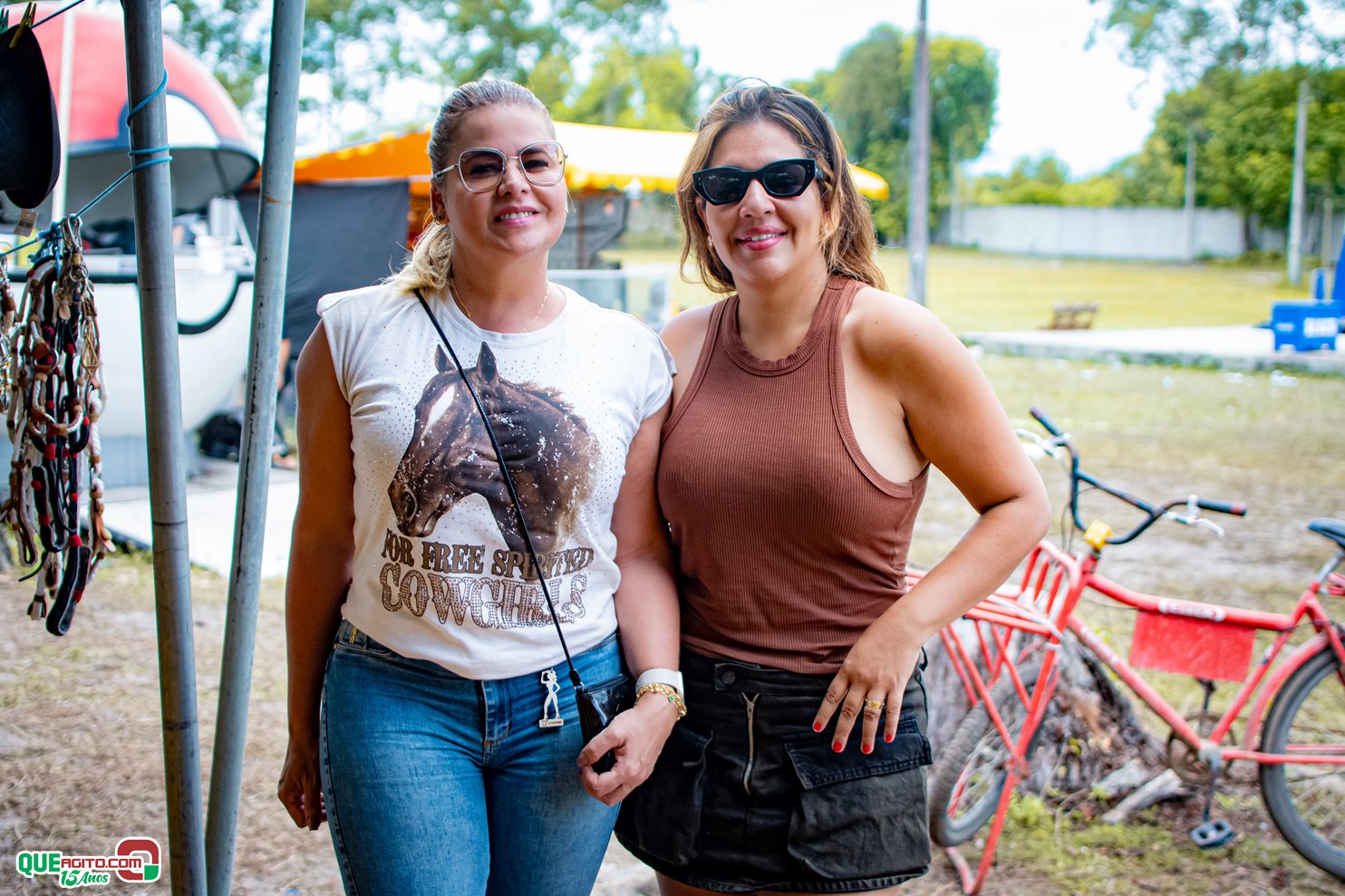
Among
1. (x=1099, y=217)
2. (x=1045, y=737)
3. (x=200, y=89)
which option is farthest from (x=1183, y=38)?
(x=1045, y=737)

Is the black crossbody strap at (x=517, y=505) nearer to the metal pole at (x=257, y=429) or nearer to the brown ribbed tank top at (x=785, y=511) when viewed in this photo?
the brown ribbed tank top at (x=785, y=511)

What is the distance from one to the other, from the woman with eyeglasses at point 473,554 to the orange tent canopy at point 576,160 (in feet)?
31.0

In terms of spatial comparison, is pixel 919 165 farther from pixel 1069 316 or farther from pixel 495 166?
pixel 495 166

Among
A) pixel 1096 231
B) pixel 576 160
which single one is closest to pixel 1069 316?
pixel 576 160

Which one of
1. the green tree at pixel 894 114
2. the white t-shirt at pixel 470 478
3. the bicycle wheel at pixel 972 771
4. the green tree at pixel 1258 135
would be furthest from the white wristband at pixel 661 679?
the green tree at pixel 894 114

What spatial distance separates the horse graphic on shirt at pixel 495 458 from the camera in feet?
6.05

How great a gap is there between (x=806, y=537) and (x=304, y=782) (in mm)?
995

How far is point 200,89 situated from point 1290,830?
27.8 ft

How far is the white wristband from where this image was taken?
196cm

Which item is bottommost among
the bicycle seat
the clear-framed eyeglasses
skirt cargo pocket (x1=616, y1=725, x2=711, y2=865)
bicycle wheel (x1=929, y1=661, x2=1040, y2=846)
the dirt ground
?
the dirt ground

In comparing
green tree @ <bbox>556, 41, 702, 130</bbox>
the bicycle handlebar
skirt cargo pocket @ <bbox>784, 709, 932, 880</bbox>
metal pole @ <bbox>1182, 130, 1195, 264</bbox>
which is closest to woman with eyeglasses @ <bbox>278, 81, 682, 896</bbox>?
skirt cargo pocket @ <bbox>784, 709, 932, 880</bbox>

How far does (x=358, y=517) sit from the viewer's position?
1.91 m

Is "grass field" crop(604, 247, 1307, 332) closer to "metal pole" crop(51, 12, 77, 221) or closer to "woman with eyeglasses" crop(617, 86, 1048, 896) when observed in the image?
"metal pole" crop(51, 12, 77, 221)

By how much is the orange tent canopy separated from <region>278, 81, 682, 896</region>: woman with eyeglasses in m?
9.46
